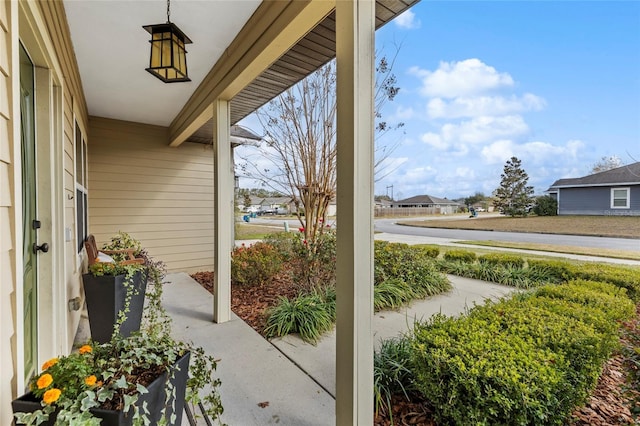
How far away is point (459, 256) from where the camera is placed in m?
4.48

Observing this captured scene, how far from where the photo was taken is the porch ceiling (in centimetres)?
225

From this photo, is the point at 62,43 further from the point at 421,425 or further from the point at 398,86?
the point at 421,425

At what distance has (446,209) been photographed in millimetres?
2156

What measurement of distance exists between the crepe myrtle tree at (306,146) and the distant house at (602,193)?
254cm

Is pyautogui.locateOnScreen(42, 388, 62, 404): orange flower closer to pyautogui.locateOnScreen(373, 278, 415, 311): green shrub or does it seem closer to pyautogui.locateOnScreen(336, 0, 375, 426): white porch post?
pyautogui.locateOnScreen(336, 0, 375, 426): white porch post

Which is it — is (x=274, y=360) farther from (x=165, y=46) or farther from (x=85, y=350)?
(x=165, y=46)

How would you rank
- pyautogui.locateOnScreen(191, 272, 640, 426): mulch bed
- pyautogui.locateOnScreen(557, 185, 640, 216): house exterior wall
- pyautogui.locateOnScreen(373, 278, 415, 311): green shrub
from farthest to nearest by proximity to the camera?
1. pyautogui.locateOnScreen(373, 278, 415, 311): green shrub
2. pyautogui.locateOnScreen(191, 272, 640, 426): mulch bed
3. pyautogui.locateOnScreen(557, 185, 640, 216): house exterior wall

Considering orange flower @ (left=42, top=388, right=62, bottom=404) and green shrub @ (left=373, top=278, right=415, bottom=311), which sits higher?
orange flower @ (left=42, top=388, right=62, bottom=404)

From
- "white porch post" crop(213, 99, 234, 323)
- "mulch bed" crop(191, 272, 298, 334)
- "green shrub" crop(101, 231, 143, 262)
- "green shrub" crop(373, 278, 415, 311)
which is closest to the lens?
"white porch post" crop(213, 99, 234, 323)

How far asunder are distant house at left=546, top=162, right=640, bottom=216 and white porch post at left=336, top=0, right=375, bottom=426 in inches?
43.2

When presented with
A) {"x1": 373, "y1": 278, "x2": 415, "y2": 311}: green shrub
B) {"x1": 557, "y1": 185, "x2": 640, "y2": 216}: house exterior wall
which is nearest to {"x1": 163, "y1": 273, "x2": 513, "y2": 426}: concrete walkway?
{"x1": 373, "y1": 278, "x2": 415, "y2": 311}: green shrub

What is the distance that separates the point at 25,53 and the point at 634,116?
312 centimetres

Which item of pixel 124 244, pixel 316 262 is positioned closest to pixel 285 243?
pixel 316 262

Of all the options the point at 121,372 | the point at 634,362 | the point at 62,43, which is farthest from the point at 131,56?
the point at 634,362
